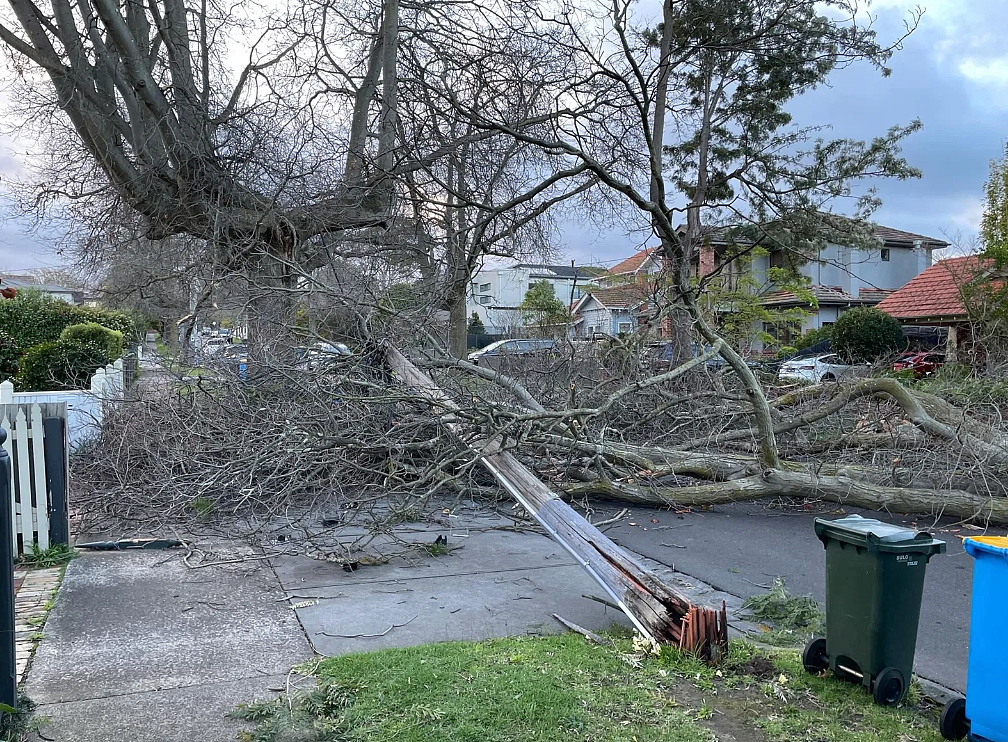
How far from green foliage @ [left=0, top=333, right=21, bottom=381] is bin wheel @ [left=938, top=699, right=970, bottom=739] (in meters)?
15.4

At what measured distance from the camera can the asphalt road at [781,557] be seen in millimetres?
5188

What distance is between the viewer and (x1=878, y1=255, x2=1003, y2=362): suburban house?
22297 mm

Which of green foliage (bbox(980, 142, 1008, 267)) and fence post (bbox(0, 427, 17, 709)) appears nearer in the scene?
fence post (bbox(0, 427, 17, 709))

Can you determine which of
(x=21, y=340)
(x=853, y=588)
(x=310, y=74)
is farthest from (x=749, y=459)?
(x=21, y=340)

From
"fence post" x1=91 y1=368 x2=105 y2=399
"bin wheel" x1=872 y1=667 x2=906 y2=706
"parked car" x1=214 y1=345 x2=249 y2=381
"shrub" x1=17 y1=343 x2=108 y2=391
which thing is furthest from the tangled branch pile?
"shrub" x1=17 y1=343 x2=108 y2=391

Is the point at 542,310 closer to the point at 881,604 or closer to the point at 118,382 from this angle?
the point at 118,382

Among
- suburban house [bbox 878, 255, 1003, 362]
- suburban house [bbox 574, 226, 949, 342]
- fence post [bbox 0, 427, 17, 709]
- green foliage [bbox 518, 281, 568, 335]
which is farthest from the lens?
suburban house [bbox 574, 226, 949, 342]

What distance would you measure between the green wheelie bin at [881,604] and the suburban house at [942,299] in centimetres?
1987

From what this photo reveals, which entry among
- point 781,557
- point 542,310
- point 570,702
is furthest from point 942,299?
point 570,702

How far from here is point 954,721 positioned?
372 cm

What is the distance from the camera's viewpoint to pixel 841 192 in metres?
18.3

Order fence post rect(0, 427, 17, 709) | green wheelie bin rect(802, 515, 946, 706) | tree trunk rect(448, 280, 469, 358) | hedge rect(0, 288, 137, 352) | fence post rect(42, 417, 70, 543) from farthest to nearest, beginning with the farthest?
1. hedge rect(0, 288, 137, 352)
2. tree trunk rect(448, 280, 469, 358)
3. fence post rect(42, 417, 70, 543)
4. green wheelie bin rect(802, 515, 946, 706)
5. fence post rect(0, 427, 17, 709)

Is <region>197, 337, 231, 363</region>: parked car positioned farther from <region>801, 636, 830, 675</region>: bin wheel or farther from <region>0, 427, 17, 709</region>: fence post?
<region>801, 636, 830, 675</region>: bin wheel

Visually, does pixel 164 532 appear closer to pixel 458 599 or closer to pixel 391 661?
pixel 458 599
